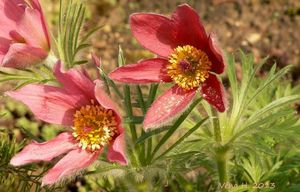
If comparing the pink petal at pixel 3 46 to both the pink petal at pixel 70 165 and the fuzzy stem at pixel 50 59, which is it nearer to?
the fuzzy stem at pixel 50 59

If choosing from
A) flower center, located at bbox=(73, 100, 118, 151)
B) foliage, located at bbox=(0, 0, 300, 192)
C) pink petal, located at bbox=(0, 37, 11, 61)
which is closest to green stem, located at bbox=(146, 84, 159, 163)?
foliage, located at bbox=(0, 0, 300, 192)

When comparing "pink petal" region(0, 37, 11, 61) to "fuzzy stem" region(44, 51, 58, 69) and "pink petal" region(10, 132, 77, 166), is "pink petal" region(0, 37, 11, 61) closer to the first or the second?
"fuzzy stem" region(44, 51, 58, 69)

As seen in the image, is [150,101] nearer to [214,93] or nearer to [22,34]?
[214,93]

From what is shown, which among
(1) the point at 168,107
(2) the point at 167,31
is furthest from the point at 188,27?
(1) the point at 168,107

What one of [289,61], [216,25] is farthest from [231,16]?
[289,61]

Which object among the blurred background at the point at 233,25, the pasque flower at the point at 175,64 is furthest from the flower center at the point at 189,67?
the blurred background at the point at 233,25
